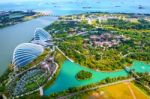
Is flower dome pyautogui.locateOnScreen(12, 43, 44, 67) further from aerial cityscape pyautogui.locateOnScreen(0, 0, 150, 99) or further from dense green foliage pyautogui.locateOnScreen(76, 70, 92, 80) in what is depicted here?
dense green foliage pyautogui.locateOnScreen(76, 70, 92, 80)

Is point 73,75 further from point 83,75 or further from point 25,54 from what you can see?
point 25,54

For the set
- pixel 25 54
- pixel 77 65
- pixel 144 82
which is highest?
pixel 25 54

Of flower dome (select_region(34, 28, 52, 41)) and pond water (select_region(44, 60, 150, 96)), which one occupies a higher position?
flower dome (select_region(34, 28, 52, 41))

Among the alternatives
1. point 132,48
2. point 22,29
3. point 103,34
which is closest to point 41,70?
point 132,48

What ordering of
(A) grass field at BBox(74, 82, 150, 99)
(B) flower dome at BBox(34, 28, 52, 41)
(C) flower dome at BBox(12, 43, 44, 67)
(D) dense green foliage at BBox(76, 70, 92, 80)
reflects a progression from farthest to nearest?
(B) flower dome at BBox(34, 28, 52, 41)
(C) flower dome at BBox(12, 43, 44, 67)
(D) dense green foliage at BBox(76, 70, 92, 80)
(A) grass field at BBox(74, 82, 150, 99)

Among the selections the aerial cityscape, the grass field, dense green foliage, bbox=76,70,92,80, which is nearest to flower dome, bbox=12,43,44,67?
the aerial cityscape

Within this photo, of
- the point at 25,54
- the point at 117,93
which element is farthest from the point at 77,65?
the point at 117,93

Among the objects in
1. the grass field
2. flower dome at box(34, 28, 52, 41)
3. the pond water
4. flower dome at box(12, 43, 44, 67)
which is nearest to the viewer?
the grass field
